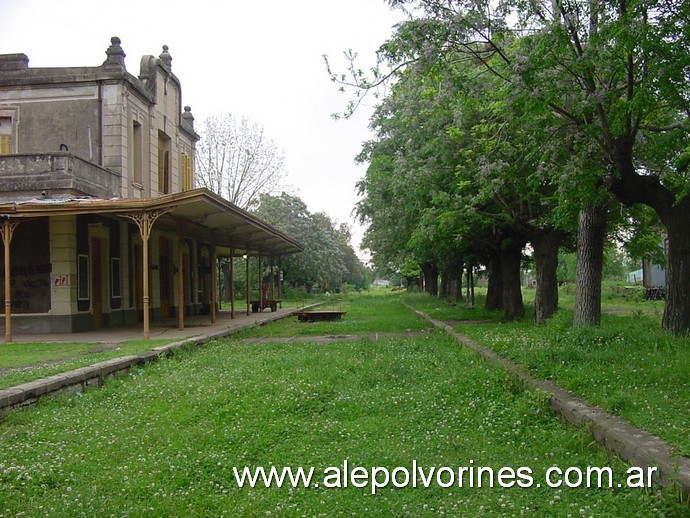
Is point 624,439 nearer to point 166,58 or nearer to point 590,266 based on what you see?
point 590,266

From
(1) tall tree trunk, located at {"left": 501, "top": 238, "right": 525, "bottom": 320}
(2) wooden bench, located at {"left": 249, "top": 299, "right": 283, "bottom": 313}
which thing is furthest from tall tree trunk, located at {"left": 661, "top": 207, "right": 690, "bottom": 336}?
(2) wooden bench, located at {"left": 249, "top": 299, "right": 283, "bottom": 313}

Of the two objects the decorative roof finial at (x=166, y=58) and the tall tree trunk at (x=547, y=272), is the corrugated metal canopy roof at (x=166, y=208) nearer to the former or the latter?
the decorative roof finial at (x=166, y=58)

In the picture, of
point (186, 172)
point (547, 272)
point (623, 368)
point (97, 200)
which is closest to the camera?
point (623, 368)

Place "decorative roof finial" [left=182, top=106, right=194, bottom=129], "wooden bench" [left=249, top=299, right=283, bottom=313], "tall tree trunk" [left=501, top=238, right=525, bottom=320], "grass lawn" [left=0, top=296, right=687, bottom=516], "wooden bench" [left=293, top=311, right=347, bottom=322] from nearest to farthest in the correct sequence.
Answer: "grass lawn" [left=0, top=296, right=687, bottom=516] < "tall tree trunk" [left=501, top=238, right=525, bottom=320] < "wooden bench" [left=293, top=311, right=347, bottom=322] < "decorative roof finial" [left=182, top=106, right=194, bottom=129] < "wooden bench" [left=249, top=299, right=283, bottom=313]

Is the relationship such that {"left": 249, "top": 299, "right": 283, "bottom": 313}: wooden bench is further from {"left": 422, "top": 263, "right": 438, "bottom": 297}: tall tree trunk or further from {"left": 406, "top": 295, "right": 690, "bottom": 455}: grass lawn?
{"left": 406, "top": 295, "right": 690, "bottom": 455}: grass lawn

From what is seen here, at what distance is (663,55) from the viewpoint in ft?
25.5

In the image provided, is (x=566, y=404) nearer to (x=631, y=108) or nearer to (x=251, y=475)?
(x=251, y=475)

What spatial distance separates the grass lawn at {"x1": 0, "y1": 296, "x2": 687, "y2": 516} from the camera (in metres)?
4.57

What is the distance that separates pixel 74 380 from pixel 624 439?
7.16m

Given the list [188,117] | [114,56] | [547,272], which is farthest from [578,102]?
[188,117]

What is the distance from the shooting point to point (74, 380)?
8984 millimetres

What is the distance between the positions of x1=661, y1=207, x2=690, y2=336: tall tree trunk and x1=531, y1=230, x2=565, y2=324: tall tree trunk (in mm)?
5857

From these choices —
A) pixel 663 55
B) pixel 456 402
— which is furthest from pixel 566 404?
pixel 663 55

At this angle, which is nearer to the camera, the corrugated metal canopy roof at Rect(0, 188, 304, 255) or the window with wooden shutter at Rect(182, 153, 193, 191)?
the corrugated metal canopy roof at Rect(0, 188, 304, 255)
